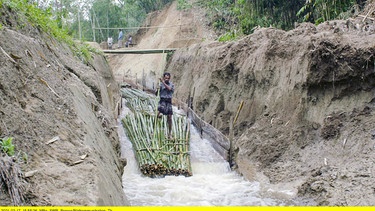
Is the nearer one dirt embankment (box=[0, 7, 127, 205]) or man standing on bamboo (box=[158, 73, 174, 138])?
dirt embankment (box=[0, 7, 127, 205])

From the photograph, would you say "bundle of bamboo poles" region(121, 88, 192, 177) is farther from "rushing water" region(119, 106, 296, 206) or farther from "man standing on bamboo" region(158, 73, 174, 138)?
"man standing on bamboo" region(158, 73, 174, 138)

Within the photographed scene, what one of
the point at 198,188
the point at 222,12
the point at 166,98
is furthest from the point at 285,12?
the point at 198,188

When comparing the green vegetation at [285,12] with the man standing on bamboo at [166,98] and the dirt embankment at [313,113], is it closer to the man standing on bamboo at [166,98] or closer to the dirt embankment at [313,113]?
the dirt embankment at [313,113]

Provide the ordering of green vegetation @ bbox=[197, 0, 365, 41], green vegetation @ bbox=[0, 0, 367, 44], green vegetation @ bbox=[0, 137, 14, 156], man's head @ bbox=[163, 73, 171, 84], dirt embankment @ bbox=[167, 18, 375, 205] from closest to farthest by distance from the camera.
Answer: green vegetation @ bbox=[0, 137, 14, 156]
dirt embankment @ bbox=[167, 18, 375, 205]
green vegetation @ bbox=[0, 0, 367, 44]
man's head @ bbox=[163, 73, 171, 84]
green vegetation @ bbox=[197, 0, 365, 41]

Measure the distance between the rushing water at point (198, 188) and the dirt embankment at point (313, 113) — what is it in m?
0.44

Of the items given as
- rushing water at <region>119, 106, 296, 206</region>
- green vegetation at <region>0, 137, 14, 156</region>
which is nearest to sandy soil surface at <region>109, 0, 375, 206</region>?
rushing water at <region>119, 106, 296, 206</region>

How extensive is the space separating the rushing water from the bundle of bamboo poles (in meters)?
0.21

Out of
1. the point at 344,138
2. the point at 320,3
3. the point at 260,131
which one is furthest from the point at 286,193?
the point at 320,3

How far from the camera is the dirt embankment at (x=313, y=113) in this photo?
221 inches

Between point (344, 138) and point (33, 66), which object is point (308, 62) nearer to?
point (344, 138)

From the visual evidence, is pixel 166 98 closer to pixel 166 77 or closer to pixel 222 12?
pixel 166 77

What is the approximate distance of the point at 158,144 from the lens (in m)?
8.84

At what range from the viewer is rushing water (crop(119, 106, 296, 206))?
638cm

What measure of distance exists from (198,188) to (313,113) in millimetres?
2552
